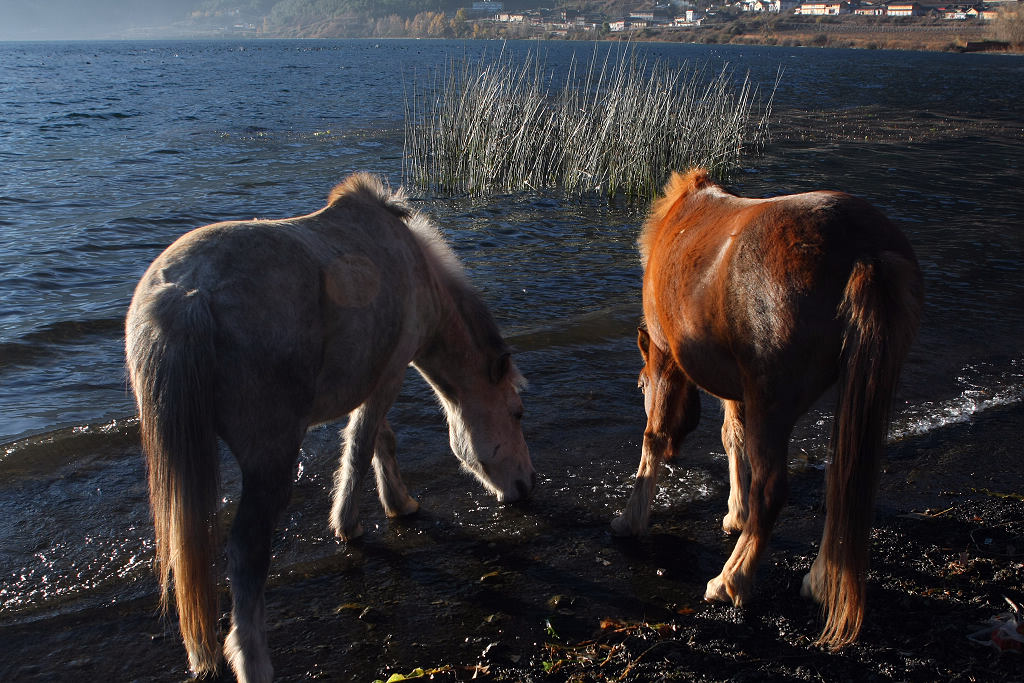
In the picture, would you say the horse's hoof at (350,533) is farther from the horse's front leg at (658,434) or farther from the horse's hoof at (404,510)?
the horse's front leg at (658,434)

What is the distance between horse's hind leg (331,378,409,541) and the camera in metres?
4.09

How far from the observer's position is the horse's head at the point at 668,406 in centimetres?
431

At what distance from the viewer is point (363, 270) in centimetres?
363

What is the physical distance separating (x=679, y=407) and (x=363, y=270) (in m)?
1.93

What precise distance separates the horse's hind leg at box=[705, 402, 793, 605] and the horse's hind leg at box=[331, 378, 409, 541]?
6.02 ft

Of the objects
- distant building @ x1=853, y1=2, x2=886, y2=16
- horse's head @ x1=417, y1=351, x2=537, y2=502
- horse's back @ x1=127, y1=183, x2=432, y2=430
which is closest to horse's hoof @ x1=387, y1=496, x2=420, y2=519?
horse's head @ x1=417, y1=351, x2=537, y2=502

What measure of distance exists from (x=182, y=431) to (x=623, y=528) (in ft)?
8.39

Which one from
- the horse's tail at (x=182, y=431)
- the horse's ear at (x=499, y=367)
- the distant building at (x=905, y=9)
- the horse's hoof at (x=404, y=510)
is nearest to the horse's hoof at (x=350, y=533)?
the horse's hoof at (x=404, y=510)

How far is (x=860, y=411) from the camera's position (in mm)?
3039

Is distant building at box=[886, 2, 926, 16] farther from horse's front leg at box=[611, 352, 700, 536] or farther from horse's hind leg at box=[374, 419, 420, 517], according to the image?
horse's hind leg at box=[374, 419, 420, 517]

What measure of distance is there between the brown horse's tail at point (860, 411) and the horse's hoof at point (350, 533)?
2408 millimetres

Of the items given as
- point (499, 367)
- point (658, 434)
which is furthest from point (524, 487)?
point (658, 434)

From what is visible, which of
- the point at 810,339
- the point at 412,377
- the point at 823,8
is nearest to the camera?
the point at 810,339

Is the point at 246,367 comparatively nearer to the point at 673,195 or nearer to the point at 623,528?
the point at 623,528
